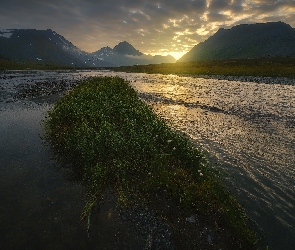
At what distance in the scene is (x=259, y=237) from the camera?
921cm

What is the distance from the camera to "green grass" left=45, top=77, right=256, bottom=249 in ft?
32.5

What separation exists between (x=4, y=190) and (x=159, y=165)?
776 cm

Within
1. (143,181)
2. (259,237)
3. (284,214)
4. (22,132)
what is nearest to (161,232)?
(143,181)

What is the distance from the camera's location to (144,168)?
12469mm

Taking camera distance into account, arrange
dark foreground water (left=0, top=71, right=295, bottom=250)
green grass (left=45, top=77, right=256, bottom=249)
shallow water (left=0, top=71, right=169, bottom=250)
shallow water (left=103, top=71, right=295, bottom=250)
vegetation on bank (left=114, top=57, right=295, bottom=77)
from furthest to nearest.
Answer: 1. vegetation on bank (left=114, top=57, right=295, bottom=77)
2. shallow water (left=103, top=71, right=295, bottom=250)
3. green grass (left=45, top=77, right=256, bottom=249)
4. dark foreground water (left=0, top=71, right=295, bottom=250)
5. shallow water (left=0, top=71, right=169, bottom=250)

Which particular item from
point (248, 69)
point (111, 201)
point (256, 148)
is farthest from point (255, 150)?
point (248, 69)

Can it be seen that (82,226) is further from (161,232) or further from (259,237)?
(259,237)

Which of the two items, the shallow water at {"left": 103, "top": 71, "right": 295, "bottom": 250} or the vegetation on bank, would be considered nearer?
the shallow water at {"left": 103, "top": 71, "right": 295, "bottom": 250}

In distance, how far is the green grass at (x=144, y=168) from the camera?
32.5ft

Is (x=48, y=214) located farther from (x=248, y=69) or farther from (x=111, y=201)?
(x=248, y=69)

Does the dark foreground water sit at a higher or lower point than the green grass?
lower

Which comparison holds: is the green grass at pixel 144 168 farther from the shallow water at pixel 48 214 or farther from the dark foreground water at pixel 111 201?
the dark foreground water at pixel 111 201

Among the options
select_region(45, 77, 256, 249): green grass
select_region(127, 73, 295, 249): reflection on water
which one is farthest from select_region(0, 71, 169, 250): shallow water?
select_region(127, 73, 295, 249): reflection on water

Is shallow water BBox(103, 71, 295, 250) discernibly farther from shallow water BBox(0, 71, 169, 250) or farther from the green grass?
shallow water BBox(0, 71, 169, 250)
